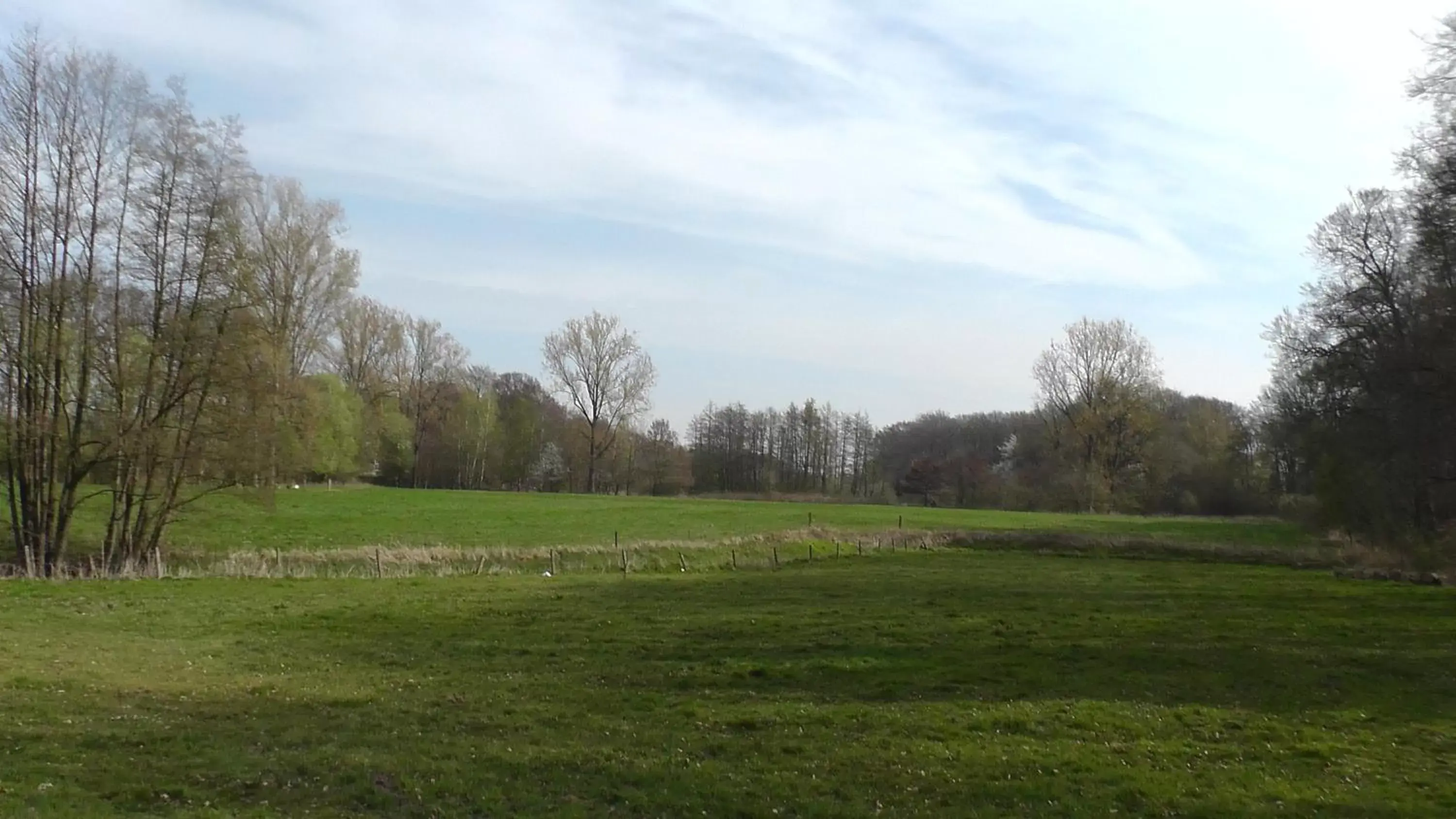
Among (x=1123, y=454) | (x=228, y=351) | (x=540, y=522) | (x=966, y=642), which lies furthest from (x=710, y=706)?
(x=1123, y=454)

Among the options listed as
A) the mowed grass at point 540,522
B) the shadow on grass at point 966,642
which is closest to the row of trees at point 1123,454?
the mowed grass at point 540,522

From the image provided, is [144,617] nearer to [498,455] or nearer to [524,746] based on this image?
[524,746]

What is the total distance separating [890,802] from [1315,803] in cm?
400

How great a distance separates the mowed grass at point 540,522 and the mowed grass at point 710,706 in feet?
46.3

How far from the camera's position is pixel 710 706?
41.7 feet

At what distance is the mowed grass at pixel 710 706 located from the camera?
352 inches

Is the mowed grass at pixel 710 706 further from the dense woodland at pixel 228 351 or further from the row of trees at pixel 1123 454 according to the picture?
the row of trees at pixel 1123 454

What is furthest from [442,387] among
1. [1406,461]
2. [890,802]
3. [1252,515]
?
[890,802]

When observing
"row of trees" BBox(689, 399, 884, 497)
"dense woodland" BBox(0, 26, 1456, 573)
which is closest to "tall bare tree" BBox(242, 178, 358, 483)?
"dense woodland" BBox(0, 26, 1456, 573)

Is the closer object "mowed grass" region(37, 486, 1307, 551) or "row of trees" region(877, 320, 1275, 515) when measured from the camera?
"mowed grass" region(37, 486, 1307, 551)

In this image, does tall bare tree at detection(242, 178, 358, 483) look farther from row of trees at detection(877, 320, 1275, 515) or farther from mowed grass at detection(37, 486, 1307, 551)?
row of trees at detection(877, 320, 1275, 515)

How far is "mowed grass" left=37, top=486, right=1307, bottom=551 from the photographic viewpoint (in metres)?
38.1

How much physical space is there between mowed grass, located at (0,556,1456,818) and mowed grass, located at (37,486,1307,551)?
14.1 m

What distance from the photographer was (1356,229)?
3850 centimetres
